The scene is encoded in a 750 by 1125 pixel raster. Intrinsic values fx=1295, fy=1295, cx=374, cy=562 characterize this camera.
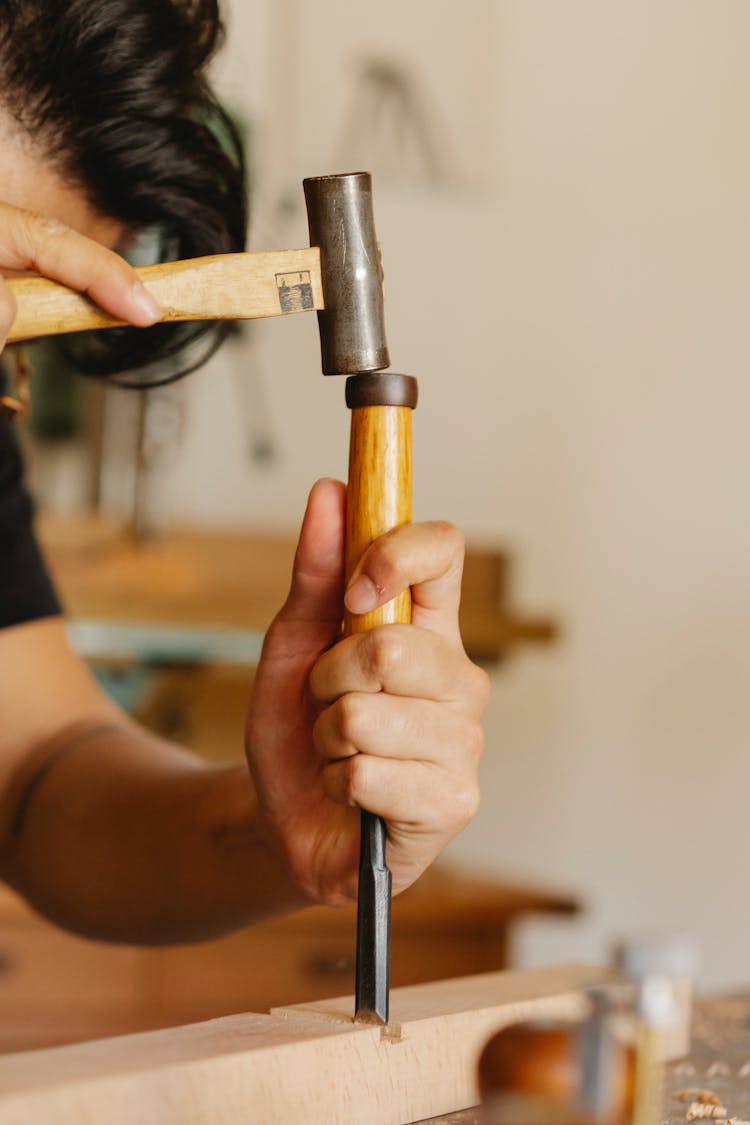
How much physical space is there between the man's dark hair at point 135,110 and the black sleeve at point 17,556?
0.92 ft

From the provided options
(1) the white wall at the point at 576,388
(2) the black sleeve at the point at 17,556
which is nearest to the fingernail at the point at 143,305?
(2) the black sleeve at the point at 17,556

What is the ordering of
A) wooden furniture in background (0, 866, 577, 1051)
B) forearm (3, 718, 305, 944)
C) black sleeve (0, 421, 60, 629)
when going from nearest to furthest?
forearm (3, 718, 305, 944) → black sleeve (0, 421, 60, 629) → wooden furniture in background (0, 866, 577, 1051)

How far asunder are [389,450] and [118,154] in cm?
29

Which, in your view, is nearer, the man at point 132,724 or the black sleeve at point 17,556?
the man at point 132,724

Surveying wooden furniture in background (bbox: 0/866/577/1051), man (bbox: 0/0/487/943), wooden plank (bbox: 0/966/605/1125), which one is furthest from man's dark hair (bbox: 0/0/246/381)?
wooden furniture in background (bbox: 0/866/577/1051)

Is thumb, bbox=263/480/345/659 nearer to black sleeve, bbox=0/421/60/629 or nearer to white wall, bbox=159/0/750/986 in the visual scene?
black sleeve, bbox=0/421/60/629

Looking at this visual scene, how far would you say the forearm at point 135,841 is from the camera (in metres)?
0.99

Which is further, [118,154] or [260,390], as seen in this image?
[260,390]

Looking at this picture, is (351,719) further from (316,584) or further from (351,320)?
(351,320)

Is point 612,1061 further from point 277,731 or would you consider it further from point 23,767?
point 23,767

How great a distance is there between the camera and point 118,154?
0.86 meters

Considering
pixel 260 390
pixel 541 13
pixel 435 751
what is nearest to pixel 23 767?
pixel 435 751

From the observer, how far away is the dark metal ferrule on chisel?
29.0 inches

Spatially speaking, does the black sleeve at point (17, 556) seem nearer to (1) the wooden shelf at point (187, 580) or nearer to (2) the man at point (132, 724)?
(2) the man at point (132, 724)
